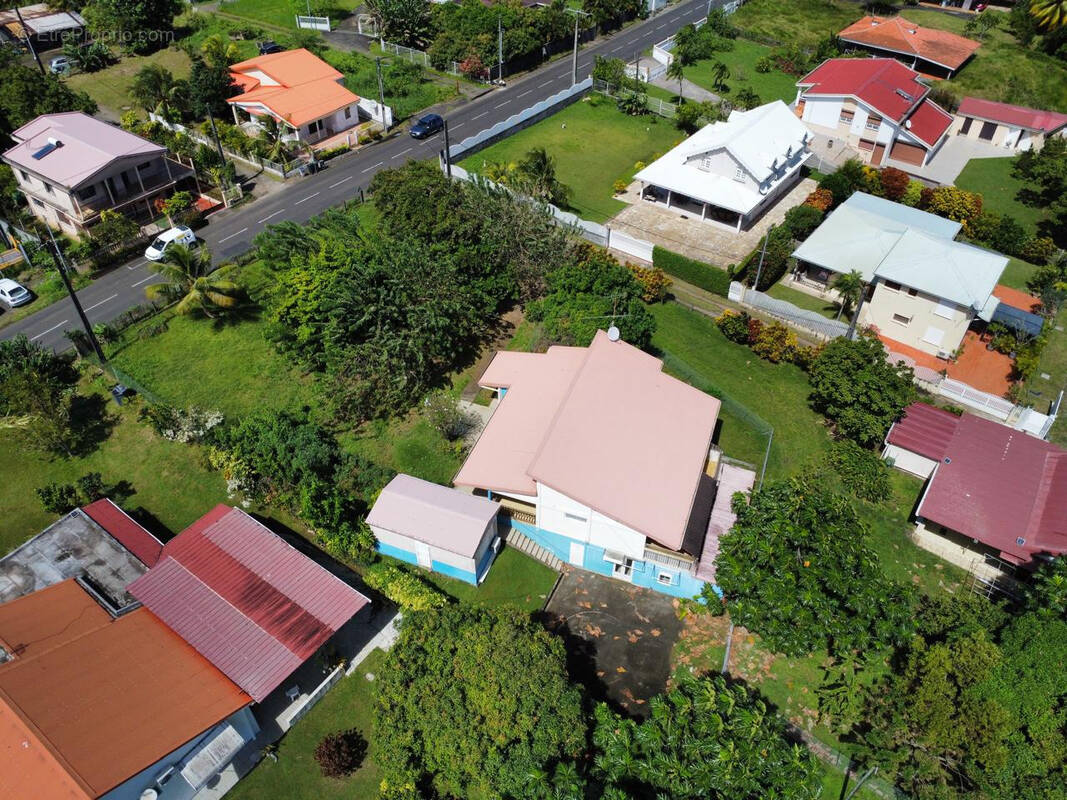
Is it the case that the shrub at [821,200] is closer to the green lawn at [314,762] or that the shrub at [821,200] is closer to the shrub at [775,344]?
the shrub at [775,344]

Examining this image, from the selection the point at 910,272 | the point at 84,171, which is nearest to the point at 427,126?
the point at 84,171

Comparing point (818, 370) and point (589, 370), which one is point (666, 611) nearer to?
point (589, 370)

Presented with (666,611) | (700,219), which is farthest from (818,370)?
(700,219)

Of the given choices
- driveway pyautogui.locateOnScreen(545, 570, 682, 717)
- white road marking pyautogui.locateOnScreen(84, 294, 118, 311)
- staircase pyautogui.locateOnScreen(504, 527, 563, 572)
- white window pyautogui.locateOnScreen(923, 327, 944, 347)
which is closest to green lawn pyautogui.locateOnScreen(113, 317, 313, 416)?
white road marking pyautogui.locateOnScreen(84, 294, 118, 311)

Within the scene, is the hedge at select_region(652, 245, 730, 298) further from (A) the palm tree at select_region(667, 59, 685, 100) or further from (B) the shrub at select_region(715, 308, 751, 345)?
(A) the palm tree at select_region(667, 59, 685, 100)

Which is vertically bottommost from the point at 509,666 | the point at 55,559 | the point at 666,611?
the point at 666,611

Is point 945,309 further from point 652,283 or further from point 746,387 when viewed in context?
point 652,283
